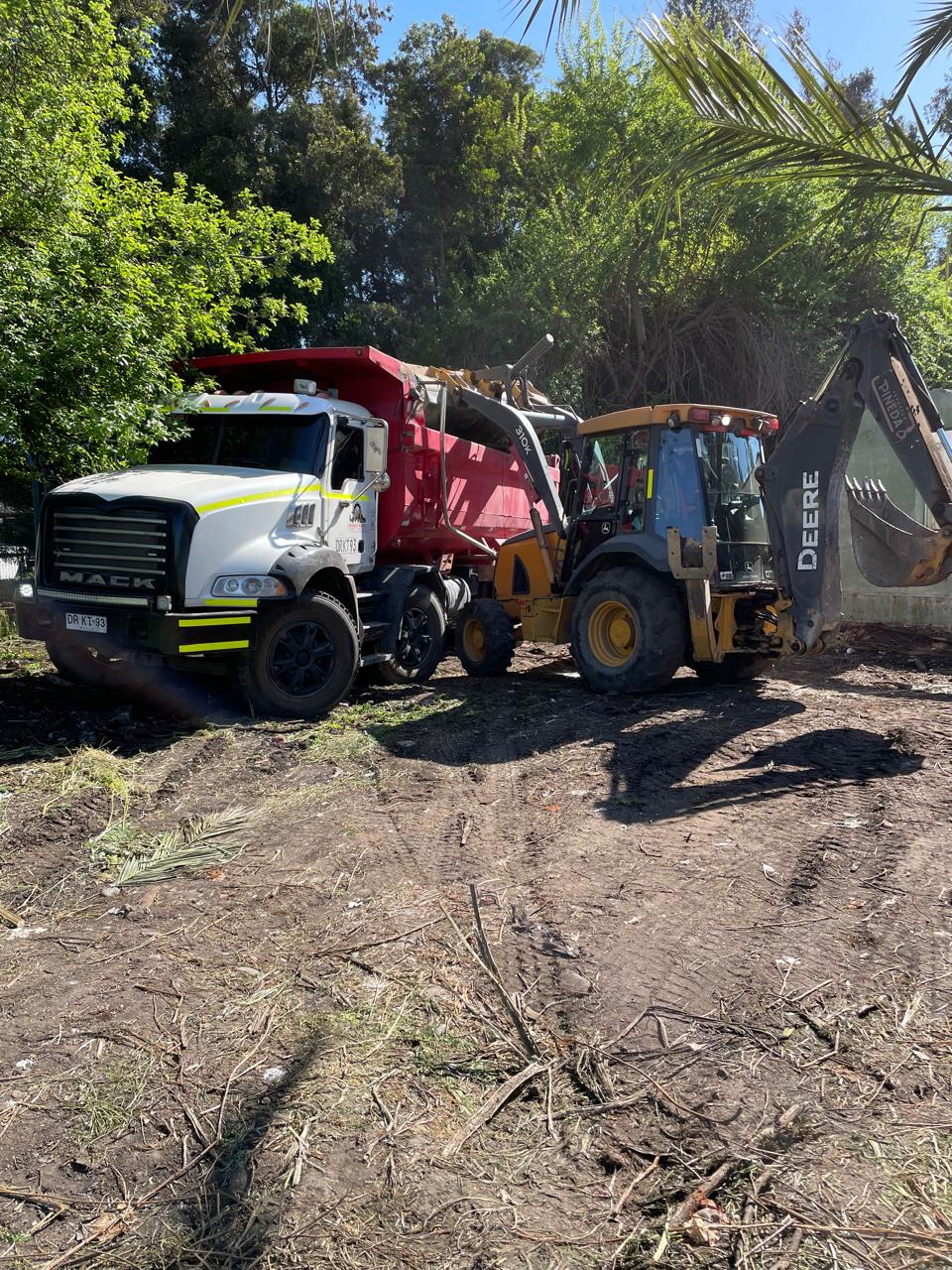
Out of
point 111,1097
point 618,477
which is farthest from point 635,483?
point 111,1097

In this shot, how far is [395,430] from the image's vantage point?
9.69 meters

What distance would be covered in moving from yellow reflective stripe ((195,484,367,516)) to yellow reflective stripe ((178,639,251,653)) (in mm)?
1026

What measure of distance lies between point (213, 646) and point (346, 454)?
2.58 m

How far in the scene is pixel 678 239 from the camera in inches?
738

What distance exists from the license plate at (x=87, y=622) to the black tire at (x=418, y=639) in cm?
304

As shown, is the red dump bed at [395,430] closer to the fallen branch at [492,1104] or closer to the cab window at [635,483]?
the cab window at [635,483]

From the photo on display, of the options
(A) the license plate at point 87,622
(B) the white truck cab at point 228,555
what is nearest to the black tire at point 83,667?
(B) the white truck cab at point 228,555

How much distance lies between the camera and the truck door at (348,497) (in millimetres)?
8727

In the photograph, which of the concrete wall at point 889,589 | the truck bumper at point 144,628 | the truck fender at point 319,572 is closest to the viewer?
the truck bumper at point 144,628

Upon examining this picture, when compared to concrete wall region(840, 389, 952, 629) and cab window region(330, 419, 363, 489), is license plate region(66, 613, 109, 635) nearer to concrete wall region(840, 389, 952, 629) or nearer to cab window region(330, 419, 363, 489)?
cab window region(330, 419, 363, 489)

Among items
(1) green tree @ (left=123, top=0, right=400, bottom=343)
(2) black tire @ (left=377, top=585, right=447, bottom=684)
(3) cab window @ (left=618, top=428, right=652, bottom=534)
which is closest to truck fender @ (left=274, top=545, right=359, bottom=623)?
(2) black tire @ (left=377, top=585, right=447, bottom=684)

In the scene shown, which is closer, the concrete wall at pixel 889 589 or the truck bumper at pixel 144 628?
the truck bumper at pixel 144 628

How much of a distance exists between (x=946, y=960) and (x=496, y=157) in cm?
2533

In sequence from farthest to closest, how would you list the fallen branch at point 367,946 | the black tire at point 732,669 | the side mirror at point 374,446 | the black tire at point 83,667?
the black tire at point 732,669
the side mirror at point 374,446
the black tire at point 83,667
the fallen branch at point 367,946
